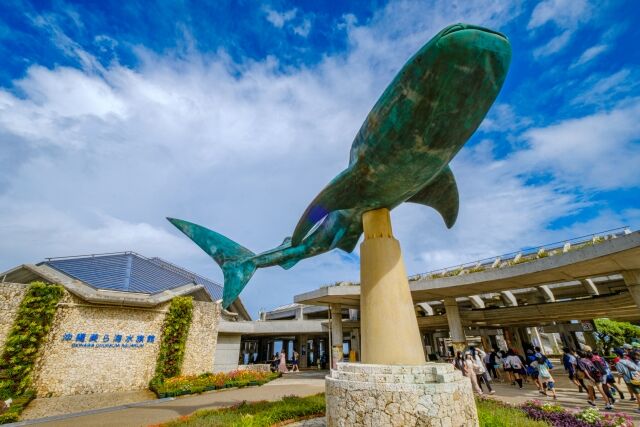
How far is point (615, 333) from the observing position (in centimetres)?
3578

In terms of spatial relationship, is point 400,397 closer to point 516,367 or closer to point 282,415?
point 282,415

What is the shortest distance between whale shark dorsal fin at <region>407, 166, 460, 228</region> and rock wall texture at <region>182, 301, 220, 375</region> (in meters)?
17.1

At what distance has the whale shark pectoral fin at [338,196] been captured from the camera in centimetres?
679

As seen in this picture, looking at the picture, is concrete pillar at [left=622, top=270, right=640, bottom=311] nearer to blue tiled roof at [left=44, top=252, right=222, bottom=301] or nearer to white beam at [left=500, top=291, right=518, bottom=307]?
white beam at [left=500, top=291, right=518, bottom=307]

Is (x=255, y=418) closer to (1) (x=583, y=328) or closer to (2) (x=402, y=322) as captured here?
(2) (x=402, y=322)

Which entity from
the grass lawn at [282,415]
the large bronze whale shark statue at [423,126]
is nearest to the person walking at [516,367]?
the grass lawn at [282,415]

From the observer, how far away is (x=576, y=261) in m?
Answer: 12.3

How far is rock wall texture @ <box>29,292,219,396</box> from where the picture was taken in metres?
14.6

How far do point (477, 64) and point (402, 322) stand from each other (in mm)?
5066

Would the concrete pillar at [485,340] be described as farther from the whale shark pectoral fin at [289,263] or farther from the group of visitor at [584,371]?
the whale shark pectoral fin at [289,263]

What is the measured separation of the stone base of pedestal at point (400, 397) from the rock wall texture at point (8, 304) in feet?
56.9

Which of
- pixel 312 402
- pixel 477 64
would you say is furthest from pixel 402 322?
pixel 312 402

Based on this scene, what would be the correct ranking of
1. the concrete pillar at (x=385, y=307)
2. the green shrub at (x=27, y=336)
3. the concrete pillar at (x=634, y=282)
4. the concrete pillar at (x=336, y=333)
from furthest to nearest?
the concrete pillar at (x=336, y=333) → the green shrub at (x=27, y=336) → the concrete pillar at (x=634, y=282) → the concrete pillar at (x=385, y=307)

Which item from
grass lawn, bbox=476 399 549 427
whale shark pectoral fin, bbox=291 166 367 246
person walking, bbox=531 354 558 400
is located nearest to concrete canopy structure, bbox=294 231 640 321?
person walking, bbox=531 354 558 400
